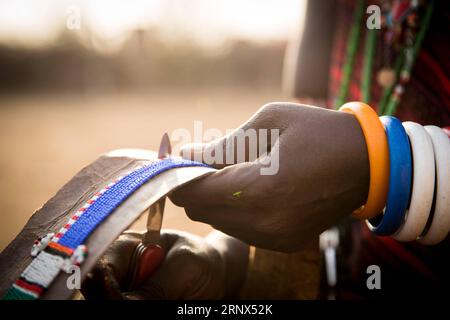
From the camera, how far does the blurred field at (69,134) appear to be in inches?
111

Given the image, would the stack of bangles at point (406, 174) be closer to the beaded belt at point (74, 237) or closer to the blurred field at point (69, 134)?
the beaded belt at point (74, 237)

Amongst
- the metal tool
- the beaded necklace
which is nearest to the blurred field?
Answer: the beaded necklace

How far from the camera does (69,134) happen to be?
527 centimetres

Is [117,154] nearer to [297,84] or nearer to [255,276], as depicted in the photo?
[255,276]

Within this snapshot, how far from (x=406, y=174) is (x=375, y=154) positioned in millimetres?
58

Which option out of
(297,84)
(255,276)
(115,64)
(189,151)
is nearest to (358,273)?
(255,276)

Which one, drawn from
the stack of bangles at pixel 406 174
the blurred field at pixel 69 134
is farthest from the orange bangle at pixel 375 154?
the blurred field at pixel 69 134

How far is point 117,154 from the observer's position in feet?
2.36

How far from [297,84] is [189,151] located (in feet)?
3.56

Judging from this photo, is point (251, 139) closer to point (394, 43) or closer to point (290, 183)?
point (290, 183)

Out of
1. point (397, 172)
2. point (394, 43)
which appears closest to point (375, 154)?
point (397, 172)

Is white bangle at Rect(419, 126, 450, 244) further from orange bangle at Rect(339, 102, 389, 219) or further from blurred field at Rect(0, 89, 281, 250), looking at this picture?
blurred field at Rect(0, 89, 281, 250)

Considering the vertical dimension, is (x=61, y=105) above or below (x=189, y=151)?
below

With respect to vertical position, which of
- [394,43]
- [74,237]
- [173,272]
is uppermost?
[394,43]
